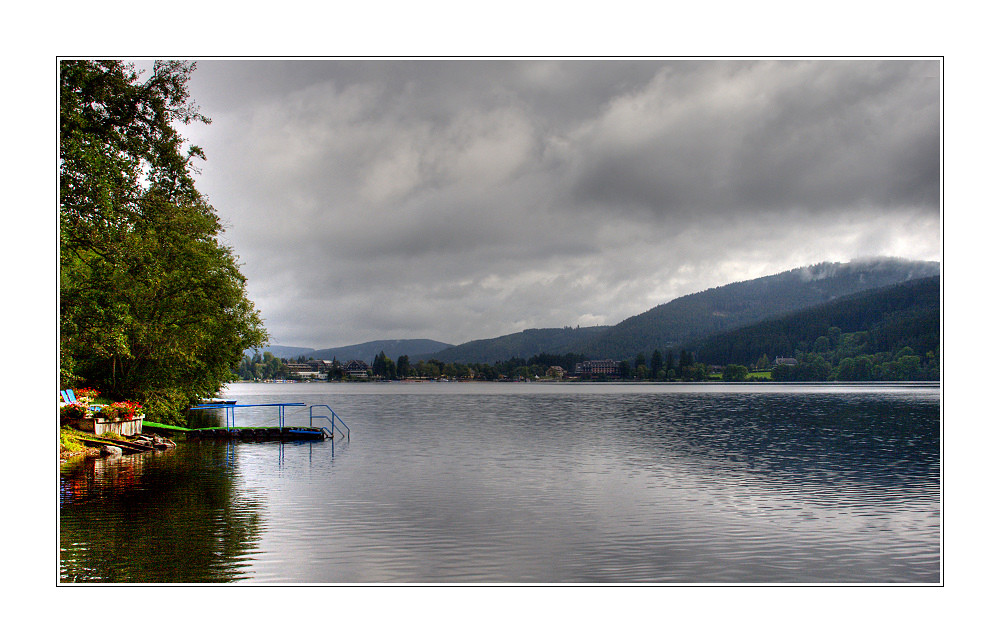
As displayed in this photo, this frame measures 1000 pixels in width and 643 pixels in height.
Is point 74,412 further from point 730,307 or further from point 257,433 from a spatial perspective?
point 730,307

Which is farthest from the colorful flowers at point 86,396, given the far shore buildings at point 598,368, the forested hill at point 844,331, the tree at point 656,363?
the far shore buildings at point 598,368

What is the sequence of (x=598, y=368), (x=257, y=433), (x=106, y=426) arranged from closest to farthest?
1. (x=106, y=426)
2. (x=257, y=433)
3. (x=598, y=368)

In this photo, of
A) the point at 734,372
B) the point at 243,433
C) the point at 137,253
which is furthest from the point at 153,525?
the point at 734,372

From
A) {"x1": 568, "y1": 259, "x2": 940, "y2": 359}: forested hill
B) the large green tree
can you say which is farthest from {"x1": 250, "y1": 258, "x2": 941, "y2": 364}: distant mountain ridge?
the large green tree

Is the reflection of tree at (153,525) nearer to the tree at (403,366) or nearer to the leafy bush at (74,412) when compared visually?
the leafy bush at (74,412)

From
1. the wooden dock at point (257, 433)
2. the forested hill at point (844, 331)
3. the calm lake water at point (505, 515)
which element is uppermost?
the forested hill at point (844, 331)

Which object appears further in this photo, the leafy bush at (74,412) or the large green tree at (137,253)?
the leafy bush at (74,412)
